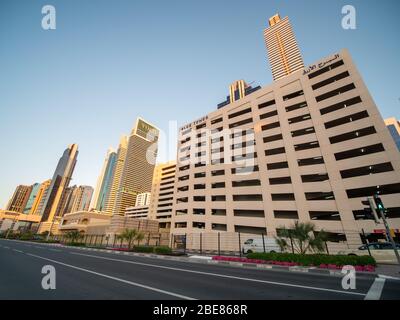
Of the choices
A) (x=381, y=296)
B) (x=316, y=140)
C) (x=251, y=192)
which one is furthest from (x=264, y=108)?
(x=381, y=296)

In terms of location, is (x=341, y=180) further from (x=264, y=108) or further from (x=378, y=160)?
(x=264, y=108)

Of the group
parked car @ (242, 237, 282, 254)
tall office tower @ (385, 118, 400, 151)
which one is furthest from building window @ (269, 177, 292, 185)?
tall office tower @ (385, 118, 400, 151)

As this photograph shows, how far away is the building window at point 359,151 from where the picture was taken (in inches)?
1053

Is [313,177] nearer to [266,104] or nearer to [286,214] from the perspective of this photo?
[286,214]

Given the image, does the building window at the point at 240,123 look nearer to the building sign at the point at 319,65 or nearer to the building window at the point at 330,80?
the building window at the point at 330,80

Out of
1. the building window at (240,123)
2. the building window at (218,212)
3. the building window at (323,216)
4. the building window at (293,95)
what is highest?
the building window at (293,95)

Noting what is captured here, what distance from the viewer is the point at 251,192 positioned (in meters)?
34.9

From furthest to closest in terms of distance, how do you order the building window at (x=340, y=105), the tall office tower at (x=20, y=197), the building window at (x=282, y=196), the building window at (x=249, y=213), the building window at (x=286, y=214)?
the tall office tower at (x=20, y=197) → the building window at (x=249, y=213) → the building window at (x=282, y=196) → the building window at (x=286, y=214) → the building window at (x=340, y=105)

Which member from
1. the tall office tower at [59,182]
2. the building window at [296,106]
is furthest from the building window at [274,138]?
the tall office tower at [59,182]

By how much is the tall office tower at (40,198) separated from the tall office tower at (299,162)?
18584 cm

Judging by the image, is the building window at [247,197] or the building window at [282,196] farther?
the building window at [247,197]

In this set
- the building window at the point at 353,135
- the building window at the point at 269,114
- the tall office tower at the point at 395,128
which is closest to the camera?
the building window at the point at 353,135

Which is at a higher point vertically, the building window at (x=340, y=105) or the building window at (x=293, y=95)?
the building window at (x=293, y=95)
